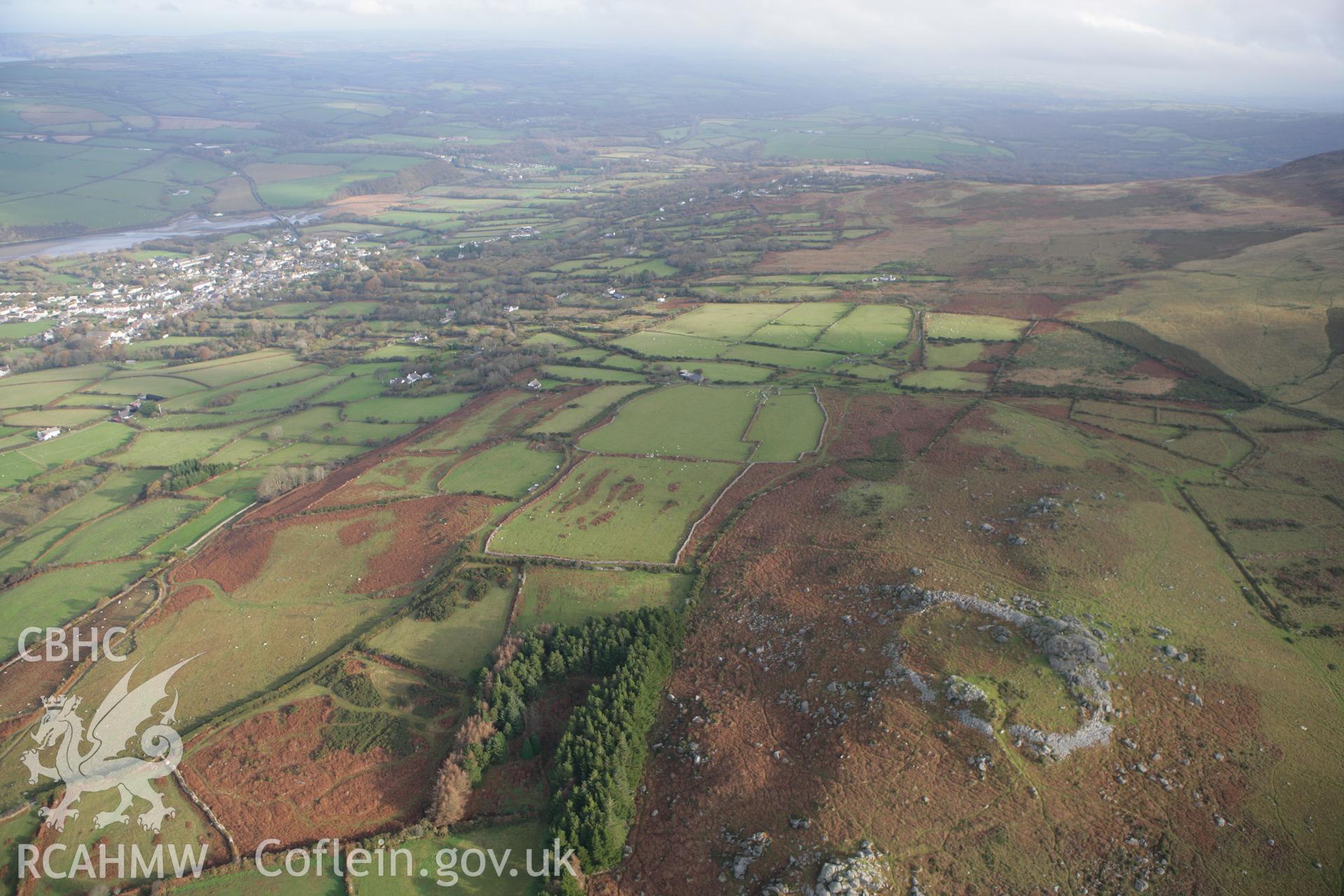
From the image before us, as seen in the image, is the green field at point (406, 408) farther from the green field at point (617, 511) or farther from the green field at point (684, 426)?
the green field at point (617, 511)

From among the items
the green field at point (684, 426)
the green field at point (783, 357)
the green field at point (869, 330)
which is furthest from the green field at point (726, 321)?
the green field at point (684, 426)

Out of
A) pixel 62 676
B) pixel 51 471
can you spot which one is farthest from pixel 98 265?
pixel 62 676

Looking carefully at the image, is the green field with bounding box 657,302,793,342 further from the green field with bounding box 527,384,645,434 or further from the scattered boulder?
the scattered boulder

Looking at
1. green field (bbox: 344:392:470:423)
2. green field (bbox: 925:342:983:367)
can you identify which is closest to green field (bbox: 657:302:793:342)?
green field (bbox: 925:342:983:367)

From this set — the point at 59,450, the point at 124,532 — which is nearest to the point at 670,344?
the point at 124,532

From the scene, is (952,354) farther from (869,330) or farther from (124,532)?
(124,532)

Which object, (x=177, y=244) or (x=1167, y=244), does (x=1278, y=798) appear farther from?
(x=177, y=244)
